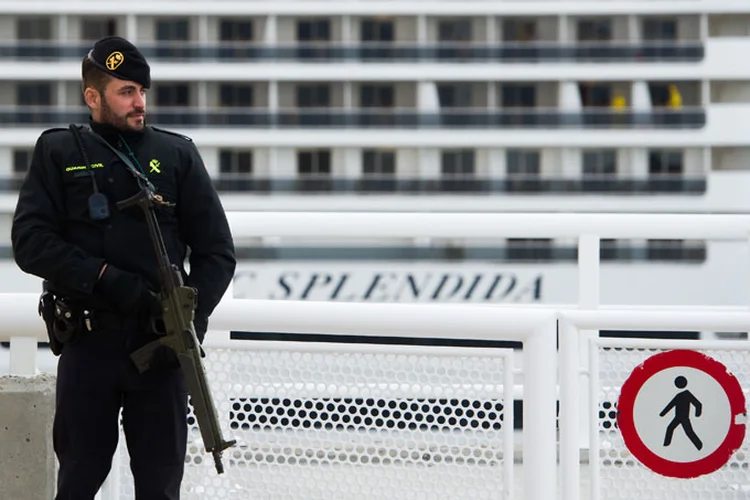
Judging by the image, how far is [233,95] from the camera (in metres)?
25.7

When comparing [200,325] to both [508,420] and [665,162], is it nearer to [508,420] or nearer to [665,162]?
[508,420]

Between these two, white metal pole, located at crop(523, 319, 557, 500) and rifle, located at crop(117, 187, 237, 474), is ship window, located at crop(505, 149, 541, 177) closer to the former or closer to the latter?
white metal pole, located at crop(523, 319, 557, 500)

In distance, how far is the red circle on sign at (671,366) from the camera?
90.4 inches

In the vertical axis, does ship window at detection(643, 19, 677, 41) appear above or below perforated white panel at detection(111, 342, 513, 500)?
above

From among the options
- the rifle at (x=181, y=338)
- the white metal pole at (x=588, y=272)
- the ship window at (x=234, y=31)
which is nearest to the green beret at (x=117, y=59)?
the rifle at (x=181, y=338)

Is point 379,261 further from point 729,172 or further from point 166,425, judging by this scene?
point 166,425

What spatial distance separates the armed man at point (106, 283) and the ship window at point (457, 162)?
2335 cm

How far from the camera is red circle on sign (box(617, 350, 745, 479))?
90.4 inches

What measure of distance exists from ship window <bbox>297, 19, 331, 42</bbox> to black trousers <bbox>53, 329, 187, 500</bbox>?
24.3 metres

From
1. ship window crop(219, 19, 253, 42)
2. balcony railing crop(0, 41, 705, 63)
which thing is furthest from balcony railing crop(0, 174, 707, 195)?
ship window crop(219, 19, 253, 42)

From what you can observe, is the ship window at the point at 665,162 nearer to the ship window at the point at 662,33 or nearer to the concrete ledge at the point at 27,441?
the ship window at the point at 662,33

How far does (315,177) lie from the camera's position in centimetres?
2494

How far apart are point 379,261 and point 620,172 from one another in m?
5.11

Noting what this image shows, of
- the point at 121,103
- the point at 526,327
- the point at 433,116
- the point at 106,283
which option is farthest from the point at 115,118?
the point at 433,116
